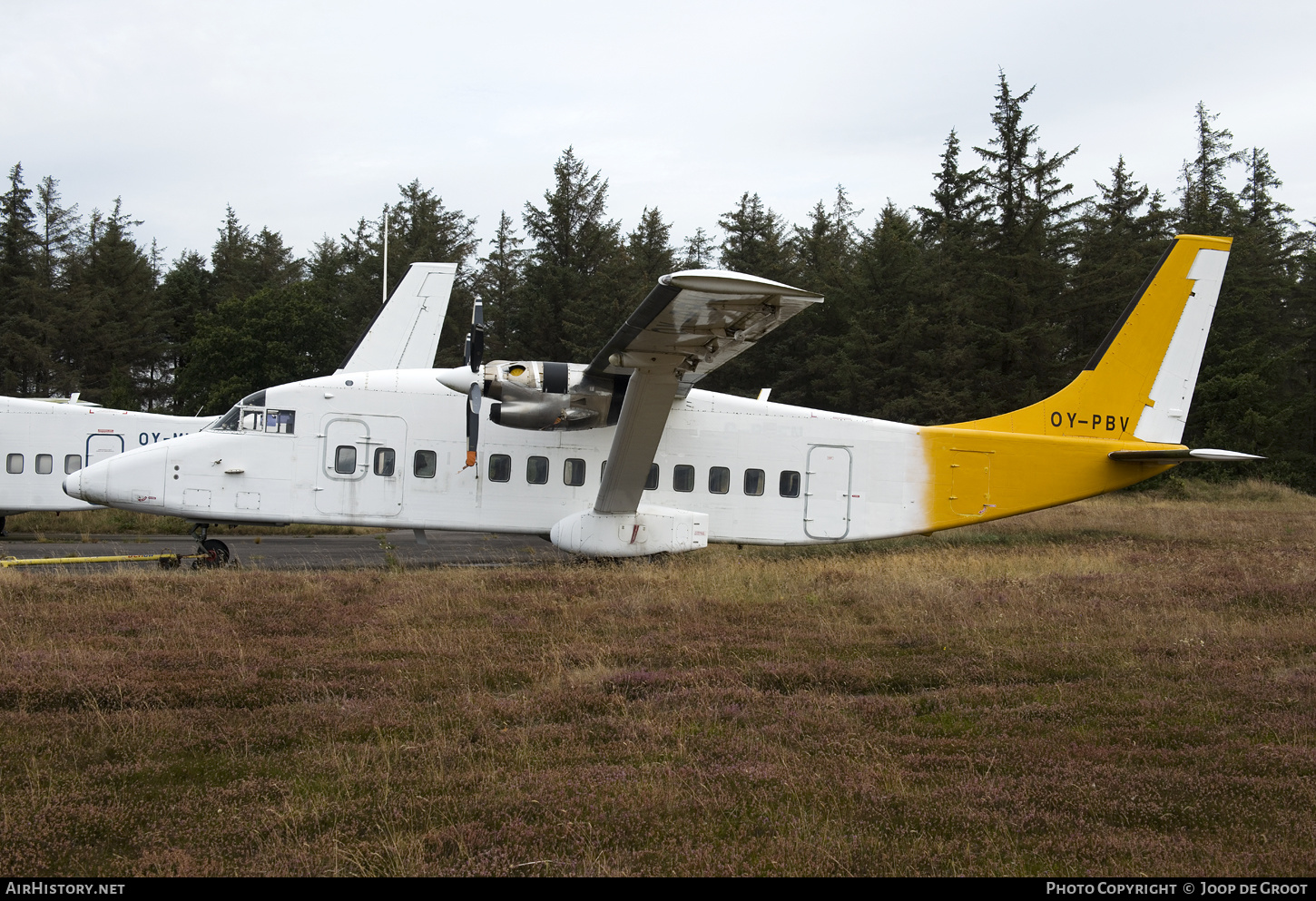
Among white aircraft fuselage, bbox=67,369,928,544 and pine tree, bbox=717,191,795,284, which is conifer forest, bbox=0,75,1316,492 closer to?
pine tree, bbox=717,191,795,284

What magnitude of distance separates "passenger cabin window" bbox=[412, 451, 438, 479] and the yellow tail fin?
9.50 meters

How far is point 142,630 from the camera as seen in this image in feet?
30.1

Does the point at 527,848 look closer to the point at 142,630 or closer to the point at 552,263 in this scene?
the point at 142,630

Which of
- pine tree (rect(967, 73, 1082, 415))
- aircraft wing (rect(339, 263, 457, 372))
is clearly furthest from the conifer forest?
aircraft wing (rect(339, 263, 457, 372))

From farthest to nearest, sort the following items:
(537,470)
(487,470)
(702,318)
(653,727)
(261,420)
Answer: (537,470) < (487,470) < (261,420) < (702,318) < (653,727)

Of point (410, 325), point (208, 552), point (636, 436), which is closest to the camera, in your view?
point (636, 436)

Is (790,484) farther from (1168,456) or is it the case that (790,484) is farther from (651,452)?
(1168,456)

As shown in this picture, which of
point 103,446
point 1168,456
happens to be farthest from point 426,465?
point 1168,456

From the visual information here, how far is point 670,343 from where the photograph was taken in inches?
503

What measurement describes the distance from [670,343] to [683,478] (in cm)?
360

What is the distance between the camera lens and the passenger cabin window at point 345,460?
1492 cm

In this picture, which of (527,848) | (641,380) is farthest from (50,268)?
(527,848)

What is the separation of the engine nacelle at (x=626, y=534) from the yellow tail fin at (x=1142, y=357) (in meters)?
5.84

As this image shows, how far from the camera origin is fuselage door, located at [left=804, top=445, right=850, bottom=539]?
1616 cm
